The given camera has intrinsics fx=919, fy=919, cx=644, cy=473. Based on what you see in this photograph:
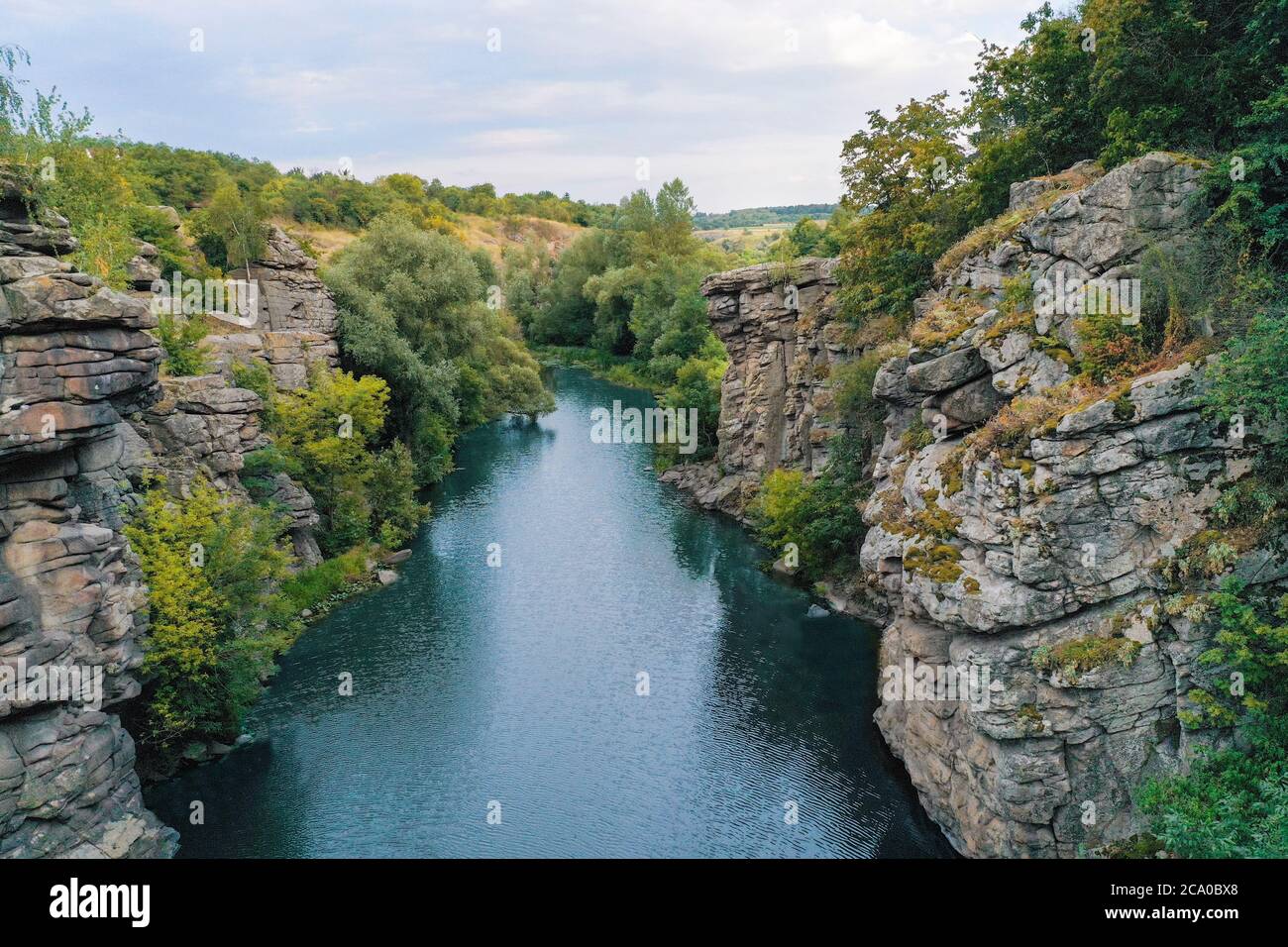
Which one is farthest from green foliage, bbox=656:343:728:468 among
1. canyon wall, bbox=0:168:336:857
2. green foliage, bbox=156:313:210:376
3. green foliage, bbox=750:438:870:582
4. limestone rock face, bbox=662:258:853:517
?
canyon wall, bbox=0:168:336:857

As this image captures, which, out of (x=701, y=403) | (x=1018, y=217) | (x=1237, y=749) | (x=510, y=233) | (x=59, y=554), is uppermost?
(x=510, y=233)

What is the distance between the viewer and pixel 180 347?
2820 centimetres

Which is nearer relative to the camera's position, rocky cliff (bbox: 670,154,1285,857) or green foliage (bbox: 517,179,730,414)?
rocky cliff (bbox: 670,154,1285,857)

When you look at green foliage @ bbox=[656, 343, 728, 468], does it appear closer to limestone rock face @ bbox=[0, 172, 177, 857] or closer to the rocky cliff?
the rocky cliff

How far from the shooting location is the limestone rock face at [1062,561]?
1586cm

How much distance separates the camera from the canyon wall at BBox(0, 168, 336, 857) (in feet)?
52.1

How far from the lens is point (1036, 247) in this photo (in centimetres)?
1930

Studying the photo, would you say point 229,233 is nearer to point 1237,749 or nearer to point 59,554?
point 59,554

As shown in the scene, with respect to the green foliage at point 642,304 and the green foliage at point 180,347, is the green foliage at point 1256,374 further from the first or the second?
the green foliage at point 642,304

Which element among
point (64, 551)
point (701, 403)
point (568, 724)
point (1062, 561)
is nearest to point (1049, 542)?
point (1062, 561)

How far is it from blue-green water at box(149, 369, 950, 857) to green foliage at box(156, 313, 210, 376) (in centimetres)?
903

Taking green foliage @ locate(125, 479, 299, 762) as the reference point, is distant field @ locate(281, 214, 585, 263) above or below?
above

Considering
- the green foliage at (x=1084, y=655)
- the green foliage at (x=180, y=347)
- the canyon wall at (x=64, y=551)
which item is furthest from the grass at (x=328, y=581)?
the green foliage at (x=1084, y=655)

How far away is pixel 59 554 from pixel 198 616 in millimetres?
4549
